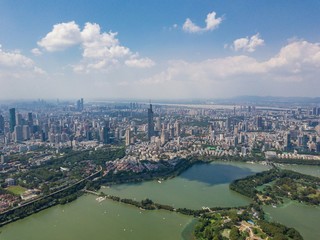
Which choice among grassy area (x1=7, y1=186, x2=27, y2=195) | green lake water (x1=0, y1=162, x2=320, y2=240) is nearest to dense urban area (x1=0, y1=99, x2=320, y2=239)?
grassy area (x1=7, y1=186, x2=27, y2=195)

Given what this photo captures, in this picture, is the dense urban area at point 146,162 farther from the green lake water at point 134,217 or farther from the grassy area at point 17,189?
the green lake water at point 134,217

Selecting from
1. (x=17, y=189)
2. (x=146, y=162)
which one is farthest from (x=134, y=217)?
(x=146, y=162)

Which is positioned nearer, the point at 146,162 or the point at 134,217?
the point at 134,217

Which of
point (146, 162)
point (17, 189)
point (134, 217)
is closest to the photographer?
point (134, 217)

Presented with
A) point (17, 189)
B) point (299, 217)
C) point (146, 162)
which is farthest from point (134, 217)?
point (146, 162)

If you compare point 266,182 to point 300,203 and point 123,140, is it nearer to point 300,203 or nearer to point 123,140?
point 300,203

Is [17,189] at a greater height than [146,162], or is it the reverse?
[146,162]

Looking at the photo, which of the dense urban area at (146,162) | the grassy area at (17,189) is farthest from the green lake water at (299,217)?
the grassy area at (17,189)

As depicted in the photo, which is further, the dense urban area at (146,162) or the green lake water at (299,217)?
the dense urban area at (146,162)

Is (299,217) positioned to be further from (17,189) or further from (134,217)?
(17,189)

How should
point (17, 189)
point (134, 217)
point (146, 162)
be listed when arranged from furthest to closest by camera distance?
1. point (146, 162)
2. point (17, 189)
3. point (134, 217)

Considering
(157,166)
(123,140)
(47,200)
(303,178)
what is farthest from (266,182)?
(123,140)
